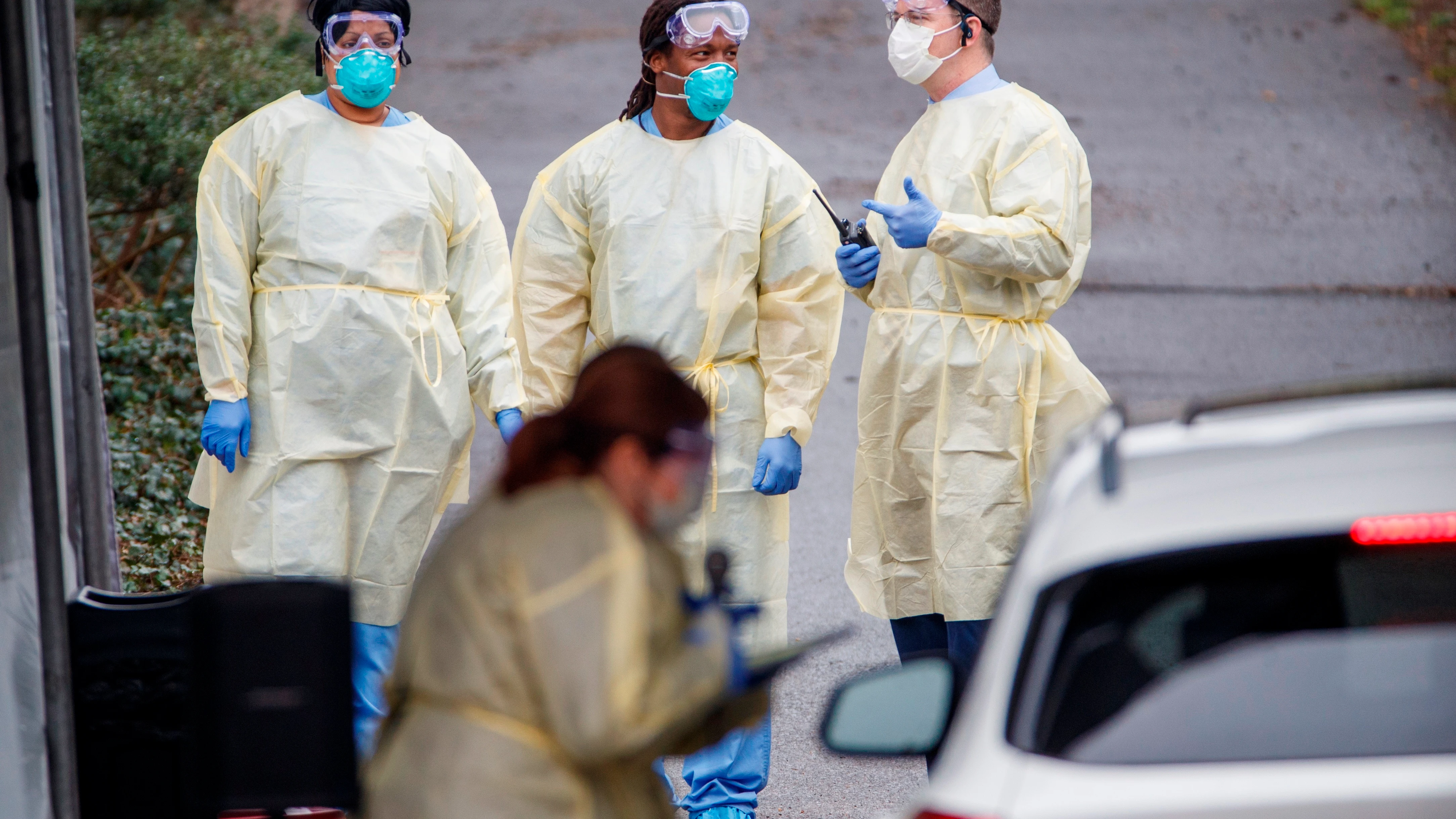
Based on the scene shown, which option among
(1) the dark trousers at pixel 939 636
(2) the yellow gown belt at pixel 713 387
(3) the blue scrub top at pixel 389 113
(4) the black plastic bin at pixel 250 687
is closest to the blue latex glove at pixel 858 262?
(2) the yellow gown belt at pixel 713 387

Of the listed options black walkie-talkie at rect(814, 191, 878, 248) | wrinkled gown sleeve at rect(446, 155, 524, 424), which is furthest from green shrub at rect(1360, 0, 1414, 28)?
wrinkled gown sleeve at rect(446, 155, 524, 424)

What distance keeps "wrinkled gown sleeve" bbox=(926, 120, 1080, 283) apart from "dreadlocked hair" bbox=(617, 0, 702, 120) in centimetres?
85

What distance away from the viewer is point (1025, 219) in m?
3.92

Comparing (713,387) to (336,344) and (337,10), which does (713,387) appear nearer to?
(336,344)

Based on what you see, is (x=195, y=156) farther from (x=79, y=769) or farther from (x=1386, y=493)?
(x=1386, y=493)

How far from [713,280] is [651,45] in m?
0.63

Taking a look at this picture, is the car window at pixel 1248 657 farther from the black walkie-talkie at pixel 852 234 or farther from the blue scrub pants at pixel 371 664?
the blue scrub pants at pixel 371 664

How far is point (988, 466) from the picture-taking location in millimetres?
3996

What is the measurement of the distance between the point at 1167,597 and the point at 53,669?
2.26 metres

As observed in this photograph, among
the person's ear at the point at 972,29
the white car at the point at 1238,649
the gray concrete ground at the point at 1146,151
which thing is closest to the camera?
the white car at the point at 1238,649

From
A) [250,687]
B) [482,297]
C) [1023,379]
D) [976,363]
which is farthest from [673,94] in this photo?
[250,687]

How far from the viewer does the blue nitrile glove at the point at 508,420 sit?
4125 millimetres

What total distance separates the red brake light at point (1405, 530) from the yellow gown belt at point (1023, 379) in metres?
2.26

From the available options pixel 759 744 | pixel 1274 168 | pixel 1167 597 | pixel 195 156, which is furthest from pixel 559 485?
pixel 1274 168
